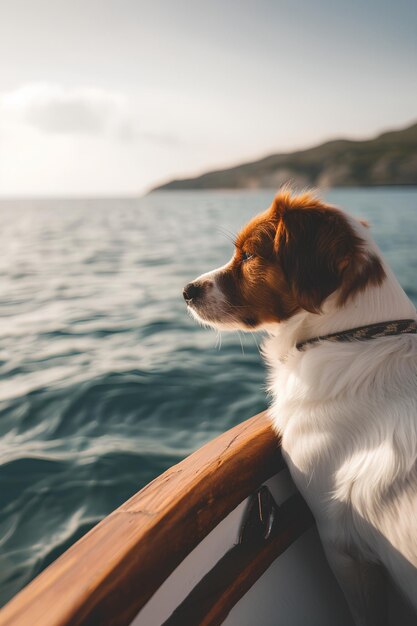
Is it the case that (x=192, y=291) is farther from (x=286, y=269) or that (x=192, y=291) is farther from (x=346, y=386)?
(x=346, y=386)

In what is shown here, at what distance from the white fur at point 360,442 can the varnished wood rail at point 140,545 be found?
0.20 meters

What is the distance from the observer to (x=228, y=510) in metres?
1.42

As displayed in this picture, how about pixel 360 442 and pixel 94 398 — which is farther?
pixel 94 398

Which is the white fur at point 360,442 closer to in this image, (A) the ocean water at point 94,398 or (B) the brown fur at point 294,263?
(B) the brown fur at point 294,263

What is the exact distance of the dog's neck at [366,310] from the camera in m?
1.66

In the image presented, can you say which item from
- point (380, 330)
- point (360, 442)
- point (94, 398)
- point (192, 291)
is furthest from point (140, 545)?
point (94, 398)

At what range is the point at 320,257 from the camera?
5.76ft

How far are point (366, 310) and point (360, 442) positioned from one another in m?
0.46

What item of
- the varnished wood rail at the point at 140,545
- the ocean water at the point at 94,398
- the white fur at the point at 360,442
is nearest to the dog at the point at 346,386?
the white fur at the point at 360,442

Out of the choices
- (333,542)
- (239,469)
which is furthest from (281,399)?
(333,542)

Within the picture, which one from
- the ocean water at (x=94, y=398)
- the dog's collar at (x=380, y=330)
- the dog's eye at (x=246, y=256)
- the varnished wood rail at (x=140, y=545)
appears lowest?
the ocean water at (x=94, y=398)

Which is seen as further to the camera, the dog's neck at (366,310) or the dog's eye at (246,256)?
the dog's eye at (246,256)

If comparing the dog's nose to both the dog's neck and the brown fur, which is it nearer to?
the brown fur

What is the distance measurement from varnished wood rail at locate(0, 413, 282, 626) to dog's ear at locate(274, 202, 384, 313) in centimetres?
62
